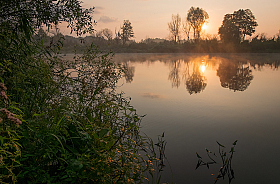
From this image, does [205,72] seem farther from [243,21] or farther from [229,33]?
[243,21]

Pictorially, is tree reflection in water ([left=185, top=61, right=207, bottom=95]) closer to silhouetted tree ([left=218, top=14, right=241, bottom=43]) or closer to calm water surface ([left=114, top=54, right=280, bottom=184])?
calm water surface ([left=114, top=54, right=280, bottom=184])

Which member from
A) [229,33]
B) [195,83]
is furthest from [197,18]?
[195,83]

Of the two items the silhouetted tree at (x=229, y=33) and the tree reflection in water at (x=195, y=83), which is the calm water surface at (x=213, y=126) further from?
the silhouetted tree at (x=229, y=33)

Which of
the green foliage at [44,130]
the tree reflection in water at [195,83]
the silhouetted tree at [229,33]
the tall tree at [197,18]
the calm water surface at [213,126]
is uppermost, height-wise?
the tall tree at [197,18]

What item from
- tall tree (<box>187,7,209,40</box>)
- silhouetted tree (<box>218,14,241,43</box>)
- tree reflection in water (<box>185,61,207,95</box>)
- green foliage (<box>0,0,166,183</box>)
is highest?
tall tree (<box>187,7,209,40</box>)

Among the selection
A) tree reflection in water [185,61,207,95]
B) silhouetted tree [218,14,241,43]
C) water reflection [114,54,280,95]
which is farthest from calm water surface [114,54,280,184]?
silhouetted tree [218,14,241,43]

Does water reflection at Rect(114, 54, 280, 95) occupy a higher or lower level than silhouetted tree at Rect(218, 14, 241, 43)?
lower

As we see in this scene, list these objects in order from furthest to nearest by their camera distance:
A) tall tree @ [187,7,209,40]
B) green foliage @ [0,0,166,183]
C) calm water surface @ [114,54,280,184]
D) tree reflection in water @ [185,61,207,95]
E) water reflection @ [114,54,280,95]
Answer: tall tree @ [187,7,209,40] → water reflection @ [114,54,280,95] → tree reflection in water @ [185,61,207,95] → calm water surface @ [114,54,280,184] → green foliage @ [0,0,166,183]

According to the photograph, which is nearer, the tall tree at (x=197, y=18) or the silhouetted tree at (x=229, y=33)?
the silhouetted tree at (x=229, y=33)

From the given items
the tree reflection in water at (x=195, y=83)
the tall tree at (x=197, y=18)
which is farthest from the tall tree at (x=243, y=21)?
the tree reflection in water at (x=195, y=83)

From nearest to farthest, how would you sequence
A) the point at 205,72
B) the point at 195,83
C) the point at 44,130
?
the point at 44,130, the point at 195,83, the point at 205,72

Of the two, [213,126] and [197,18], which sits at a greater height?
[197,18]

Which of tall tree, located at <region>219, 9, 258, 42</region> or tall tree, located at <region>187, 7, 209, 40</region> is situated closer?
tall tree, located at <region>219, 9, 258, 42</region>

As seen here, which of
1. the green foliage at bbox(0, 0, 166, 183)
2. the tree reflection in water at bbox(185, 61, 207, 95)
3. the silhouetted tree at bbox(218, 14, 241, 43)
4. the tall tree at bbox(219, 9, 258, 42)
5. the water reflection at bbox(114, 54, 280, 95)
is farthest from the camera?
the tall tree at bbox(219, 9, 258, 42)
